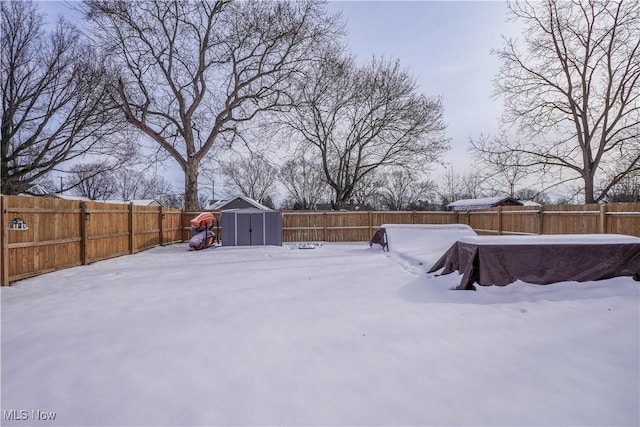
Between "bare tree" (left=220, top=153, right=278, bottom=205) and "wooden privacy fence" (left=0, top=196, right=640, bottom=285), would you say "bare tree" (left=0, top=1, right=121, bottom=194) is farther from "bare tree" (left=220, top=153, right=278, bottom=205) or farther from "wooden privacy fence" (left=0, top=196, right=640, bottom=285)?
"bare tree" (left=220, top=153, right=278, bottom=205)

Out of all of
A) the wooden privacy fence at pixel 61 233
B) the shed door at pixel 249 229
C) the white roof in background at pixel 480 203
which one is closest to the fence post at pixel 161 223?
the wooden privacy fence at pixel 61 233

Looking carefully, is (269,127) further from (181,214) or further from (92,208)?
(92,208)

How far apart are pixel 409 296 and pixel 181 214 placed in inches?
516

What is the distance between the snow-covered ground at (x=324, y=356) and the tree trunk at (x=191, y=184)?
461 inches

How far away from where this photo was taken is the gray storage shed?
1263cm

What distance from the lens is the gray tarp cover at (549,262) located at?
16.5 ft

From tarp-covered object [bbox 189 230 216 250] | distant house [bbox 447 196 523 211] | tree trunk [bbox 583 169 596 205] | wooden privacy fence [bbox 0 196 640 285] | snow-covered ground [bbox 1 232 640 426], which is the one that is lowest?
snow-covered ground [bbox 1 232 640 426]

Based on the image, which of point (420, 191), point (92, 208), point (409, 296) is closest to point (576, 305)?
point (409, 296)

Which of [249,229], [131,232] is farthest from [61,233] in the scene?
[249,229]

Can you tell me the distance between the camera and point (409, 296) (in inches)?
190

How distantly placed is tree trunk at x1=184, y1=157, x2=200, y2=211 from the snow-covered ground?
38.4 feet

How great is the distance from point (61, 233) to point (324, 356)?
7137 millimetres

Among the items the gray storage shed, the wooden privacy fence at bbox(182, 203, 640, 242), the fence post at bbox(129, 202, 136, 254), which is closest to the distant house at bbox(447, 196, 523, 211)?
the wooden privacy fence at bbox(182, 203, 640, 242)

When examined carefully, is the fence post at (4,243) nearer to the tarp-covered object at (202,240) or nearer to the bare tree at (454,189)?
the tarp-covered object at (202,240)
